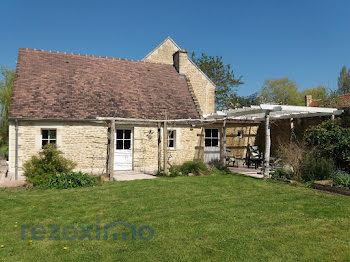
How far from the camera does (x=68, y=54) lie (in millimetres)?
15438

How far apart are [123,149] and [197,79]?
30.1 feet

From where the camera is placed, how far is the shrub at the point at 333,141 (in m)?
9.29

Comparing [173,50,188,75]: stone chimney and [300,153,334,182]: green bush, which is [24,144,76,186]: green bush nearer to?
[300,153,334,182]: green bush

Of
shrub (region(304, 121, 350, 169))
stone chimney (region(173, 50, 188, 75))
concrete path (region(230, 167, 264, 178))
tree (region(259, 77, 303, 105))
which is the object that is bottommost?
concrete path (region(230, 167, 264, 178))

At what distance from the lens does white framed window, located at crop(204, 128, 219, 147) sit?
14867 mm

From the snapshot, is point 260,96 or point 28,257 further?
point 260,96

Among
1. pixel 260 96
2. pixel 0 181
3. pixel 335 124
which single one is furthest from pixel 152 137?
pixel 260 96

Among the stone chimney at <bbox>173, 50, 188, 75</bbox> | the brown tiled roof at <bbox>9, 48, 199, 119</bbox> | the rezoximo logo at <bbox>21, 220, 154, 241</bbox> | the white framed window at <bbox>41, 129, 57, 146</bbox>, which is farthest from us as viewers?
the stone chimney at <bbox>173, 50, 188, 75</bbox>

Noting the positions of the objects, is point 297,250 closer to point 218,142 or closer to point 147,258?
point 147,258

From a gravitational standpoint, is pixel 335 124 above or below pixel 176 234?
above

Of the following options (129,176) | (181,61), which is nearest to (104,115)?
(129,176)

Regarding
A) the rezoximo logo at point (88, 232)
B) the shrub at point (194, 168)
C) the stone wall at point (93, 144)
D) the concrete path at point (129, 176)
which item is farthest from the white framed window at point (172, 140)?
the rezoximo logo at point (88, 232)

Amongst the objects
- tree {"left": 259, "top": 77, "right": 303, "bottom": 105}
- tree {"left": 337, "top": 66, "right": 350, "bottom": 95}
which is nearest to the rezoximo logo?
tree {"left": 259, "top": 77, "right": 303, "bottom": 105}

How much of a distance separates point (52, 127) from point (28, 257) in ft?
27.2
